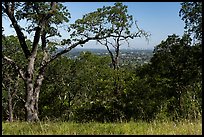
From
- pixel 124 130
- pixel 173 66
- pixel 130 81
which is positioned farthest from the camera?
pixel 173 66

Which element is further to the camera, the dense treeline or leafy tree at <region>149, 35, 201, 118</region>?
leafy tree at <region>149, 35, 201, 118</region>

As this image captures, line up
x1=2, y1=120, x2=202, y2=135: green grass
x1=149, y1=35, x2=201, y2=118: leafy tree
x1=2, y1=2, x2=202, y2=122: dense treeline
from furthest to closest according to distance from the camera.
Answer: x1=149, y1=35, x2=201, y2=118: leafy tree < x1=2, y1=2, x2=202, y2=122: dense treeline < x1=2, y1=120, x2=202, y2=135: green grass

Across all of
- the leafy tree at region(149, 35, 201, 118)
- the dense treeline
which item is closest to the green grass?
the dense treeline

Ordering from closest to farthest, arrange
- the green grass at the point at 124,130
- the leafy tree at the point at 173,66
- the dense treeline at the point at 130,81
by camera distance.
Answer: the green grass at the point at 124,130 → the dense treeline at the point at 130,81 → the leafy tree at the point at 173,66

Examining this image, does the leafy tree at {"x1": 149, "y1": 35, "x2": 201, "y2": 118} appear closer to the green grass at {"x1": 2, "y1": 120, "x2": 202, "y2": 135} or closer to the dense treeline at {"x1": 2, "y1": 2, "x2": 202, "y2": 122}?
the dense treeline at {"x1": 2, "y1": 2, "x2": 202, "y2": 122}

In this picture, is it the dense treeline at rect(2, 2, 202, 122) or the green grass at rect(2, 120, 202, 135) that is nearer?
the green grass at rect(2, 120, 202, 135)

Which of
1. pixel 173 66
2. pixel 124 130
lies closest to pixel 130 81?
→ pixel 173 66

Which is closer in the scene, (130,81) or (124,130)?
(124,130)

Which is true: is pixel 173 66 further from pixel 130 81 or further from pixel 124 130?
pixel 124 130

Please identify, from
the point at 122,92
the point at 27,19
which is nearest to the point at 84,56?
the point at 122,92

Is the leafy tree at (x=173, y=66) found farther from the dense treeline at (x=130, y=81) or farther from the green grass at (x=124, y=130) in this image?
the green grass at (x=124, y=130)

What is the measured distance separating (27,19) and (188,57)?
10454mm

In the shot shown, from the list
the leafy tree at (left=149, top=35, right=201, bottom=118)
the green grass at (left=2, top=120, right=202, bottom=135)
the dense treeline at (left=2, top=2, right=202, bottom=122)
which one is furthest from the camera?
the leafy tree at (left=149, top=35, right=201, bottom=118)

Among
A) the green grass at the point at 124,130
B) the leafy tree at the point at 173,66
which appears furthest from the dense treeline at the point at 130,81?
the green grass at the point at 124,130
